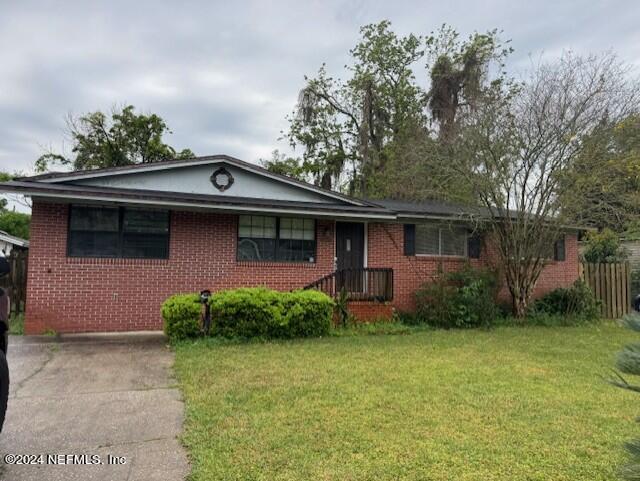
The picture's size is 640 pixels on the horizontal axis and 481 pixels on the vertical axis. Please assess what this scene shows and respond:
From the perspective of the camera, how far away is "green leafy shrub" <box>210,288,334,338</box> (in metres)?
7.78

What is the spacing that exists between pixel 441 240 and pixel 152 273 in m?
7.77

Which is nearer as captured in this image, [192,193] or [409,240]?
[192,193]

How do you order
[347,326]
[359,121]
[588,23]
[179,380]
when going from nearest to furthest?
[179,380] → [347,326] → [588,23] → [359,121]

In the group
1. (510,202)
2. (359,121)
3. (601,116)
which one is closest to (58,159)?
(359,121)

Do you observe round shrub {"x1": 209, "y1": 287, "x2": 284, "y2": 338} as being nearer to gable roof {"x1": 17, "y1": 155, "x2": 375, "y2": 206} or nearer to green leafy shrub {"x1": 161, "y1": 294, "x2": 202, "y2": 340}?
green leafy shrub {"x1": 161, "y1": 294, "x2": 202, "y2": 340}

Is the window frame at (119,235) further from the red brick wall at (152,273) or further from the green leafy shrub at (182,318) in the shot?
the green leafy shrub at (182,318)

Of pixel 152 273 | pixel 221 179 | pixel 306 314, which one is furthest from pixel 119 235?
pixel 306 314

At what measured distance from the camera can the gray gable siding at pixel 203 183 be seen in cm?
930

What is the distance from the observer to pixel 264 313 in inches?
310

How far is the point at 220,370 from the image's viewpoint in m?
5.64

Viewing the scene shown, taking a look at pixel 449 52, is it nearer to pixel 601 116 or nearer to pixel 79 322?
pixel 601 116

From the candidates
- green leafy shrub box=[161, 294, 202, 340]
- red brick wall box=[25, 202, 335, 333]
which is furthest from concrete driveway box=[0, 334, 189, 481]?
red brick wall box=[25, 202, 335, 333]

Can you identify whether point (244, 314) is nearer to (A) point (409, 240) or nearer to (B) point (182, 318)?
(B) point (182, 318)

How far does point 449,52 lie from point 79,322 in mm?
22958
